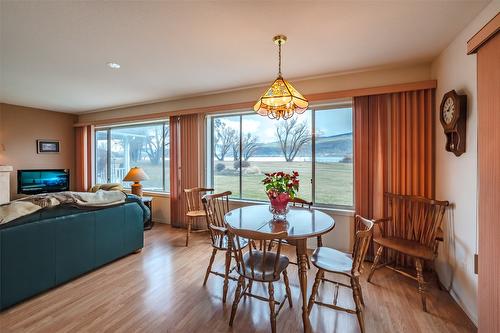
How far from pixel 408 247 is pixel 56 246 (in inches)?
141

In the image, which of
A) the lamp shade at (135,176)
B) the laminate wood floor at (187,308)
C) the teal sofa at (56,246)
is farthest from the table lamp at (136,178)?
the laminate wood floor at (187,308)

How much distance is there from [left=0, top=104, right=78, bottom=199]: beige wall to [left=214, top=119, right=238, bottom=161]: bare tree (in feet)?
13.7

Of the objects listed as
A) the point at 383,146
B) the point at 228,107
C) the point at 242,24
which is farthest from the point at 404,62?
the point at 228,107

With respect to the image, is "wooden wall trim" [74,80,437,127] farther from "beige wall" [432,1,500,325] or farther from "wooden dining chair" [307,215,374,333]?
"wooden dining chair" [307,215,374,333]

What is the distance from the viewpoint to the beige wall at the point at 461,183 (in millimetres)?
1936

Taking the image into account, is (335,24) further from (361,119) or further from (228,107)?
(228,107)

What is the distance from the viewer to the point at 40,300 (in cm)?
220

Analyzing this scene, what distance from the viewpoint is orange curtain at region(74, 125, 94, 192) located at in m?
5.72

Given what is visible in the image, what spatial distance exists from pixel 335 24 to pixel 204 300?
2808mm

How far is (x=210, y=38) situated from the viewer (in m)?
2.29

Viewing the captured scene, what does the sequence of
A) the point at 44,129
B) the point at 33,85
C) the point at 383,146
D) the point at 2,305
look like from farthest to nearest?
the point at 44,129
the point at 33,85
the point at 383,146
the point at 2,305

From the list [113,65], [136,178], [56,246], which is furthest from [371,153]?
[136,178]

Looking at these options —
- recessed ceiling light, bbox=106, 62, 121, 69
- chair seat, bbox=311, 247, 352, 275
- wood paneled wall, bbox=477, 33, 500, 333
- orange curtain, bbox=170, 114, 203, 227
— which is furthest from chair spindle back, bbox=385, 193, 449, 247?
recessed ceiling light, bbox=106, 62, 121, 69

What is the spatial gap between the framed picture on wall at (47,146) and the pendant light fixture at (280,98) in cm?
568
